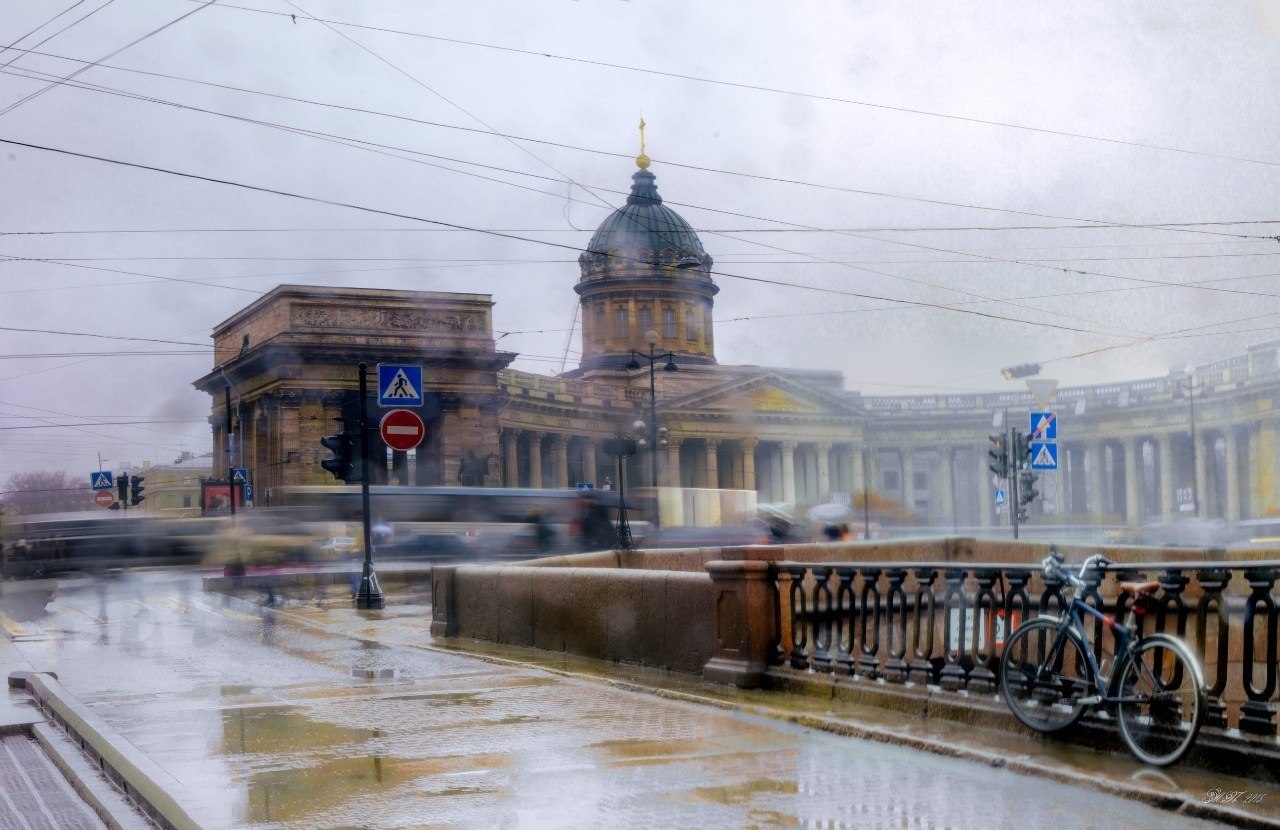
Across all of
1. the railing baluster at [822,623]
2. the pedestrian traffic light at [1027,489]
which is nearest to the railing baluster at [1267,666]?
the railing baluster at [822,623]

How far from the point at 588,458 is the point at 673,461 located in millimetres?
5989

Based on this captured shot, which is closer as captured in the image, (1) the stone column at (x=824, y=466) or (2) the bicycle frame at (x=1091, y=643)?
(2) the bicycle frame at (x=1091, y=643)

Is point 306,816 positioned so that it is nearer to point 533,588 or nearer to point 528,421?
point 533,588

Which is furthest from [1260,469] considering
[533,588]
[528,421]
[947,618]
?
[528,421]

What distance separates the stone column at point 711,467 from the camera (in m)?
86.7

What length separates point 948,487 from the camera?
4644 centimetres

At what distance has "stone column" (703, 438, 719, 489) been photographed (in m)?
86.7

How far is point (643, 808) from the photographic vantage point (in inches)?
254

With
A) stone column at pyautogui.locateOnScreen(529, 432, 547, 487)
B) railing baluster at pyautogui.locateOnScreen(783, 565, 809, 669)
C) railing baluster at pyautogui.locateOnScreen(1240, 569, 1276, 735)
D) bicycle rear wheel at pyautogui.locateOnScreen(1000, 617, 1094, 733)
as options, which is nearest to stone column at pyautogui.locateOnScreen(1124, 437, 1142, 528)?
railing baluster at pyautogui.locateOnScreen(783, 565, 809, 669)

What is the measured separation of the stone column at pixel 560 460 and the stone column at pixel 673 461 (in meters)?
6.44

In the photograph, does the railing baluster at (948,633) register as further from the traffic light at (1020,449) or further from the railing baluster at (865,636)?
the traffic light at (1020,449)

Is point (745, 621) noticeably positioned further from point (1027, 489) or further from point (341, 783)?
point (1027, 489)

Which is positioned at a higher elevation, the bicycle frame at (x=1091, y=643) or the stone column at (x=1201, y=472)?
the stone column at (x=1201, y=472)

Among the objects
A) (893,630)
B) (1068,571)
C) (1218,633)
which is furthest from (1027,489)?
(1218,633)
